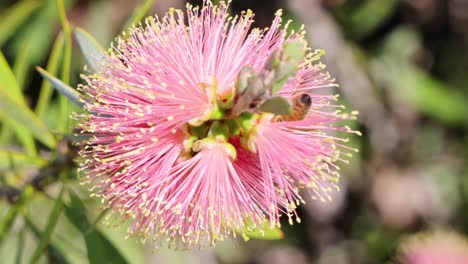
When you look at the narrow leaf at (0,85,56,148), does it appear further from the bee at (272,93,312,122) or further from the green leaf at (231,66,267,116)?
the bee at (272,93,312,122)

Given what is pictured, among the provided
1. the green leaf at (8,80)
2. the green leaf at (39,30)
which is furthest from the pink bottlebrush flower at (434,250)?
the green leaf at (39,30)

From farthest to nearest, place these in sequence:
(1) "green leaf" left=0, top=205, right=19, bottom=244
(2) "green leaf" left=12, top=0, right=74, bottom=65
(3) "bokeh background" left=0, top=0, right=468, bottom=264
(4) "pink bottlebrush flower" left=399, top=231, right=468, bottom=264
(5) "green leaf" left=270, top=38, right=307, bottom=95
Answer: (3) "bokeh background" left=0, top=0, right=468, bottom=264 < (2) "green leaf" left=12, top=0, right=74, bottom=65 < (4) "pink bottlebrush flower" left=399, top=231, right=468, bottom=264 < (1) "green leaf" left=0, top=205, right=19, bottom=244 < (5) "green leaf" left=270, top=38, right=307, bottom=95

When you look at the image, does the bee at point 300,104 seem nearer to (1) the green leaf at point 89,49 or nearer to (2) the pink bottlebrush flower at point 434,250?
(1) the green leaf at point 89,49

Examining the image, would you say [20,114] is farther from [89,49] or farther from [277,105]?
[277,105]

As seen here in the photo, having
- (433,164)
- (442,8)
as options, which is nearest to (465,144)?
(433,164)

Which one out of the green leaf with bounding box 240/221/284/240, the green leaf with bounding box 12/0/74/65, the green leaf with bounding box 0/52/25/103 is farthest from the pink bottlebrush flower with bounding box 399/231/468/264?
the green leaf with bounding box 12/0/74/65
